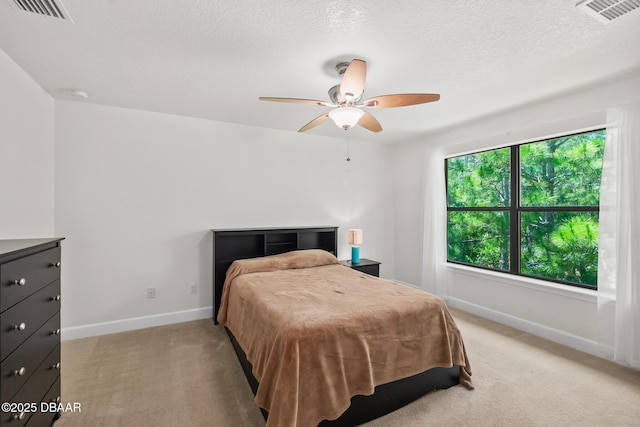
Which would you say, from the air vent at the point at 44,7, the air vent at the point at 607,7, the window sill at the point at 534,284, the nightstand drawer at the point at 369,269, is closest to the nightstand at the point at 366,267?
the nightstand drawer at the point at 369,269

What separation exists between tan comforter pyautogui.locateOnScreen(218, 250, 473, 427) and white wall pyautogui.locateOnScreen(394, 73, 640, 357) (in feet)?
4.78

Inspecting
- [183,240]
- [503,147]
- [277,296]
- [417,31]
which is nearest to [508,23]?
[417,31]

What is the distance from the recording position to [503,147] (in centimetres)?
348

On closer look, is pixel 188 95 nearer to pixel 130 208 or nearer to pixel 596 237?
pixel 130 208

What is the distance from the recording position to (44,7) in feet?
5.18

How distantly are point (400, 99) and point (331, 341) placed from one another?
5.52ft

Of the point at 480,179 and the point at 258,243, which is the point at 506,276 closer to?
the point at 480,179

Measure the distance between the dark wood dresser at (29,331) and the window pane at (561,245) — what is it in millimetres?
4272

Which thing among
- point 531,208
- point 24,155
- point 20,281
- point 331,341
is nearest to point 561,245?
point 531,208

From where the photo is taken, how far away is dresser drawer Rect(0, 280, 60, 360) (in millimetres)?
1217

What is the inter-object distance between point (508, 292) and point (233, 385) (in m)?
3.07

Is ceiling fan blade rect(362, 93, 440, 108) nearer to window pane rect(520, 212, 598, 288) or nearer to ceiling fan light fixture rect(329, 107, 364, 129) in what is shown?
ceiling fan light fixture rect(329, 107, 364, 129)

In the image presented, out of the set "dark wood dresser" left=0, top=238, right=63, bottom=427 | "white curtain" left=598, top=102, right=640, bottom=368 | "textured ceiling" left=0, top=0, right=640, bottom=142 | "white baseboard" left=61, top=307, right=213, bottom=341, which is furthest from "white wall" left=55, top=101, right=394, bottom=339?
"white curtain" left=598, top=102, right=640, bottom=368

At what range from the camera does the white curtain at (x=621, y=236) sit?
7.75 ft
